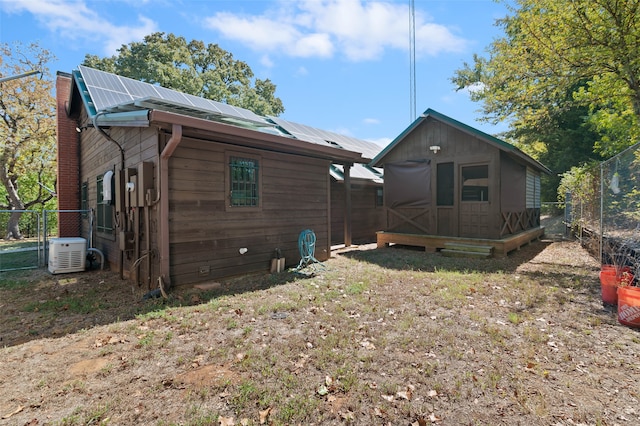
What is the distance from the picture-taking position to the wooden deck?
7988 mm

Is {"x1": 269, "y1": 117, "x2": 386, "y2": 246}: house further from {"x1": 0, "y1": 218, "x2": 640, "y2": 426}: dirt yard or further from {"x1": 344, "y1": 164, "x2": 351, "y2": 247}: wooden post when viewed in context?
{"x1": 0, "y1": 218, "x2": 640, "y2": 426}: dirt yard

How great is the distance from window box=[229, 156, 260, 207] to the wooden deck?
5.27m

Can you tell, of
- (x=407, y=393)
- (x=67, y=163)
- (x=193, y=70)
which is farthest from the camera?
(x=193, y=70)

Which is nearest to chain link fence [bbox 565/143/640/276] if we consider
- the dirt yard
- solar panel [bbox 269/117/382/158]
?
the dirt yard

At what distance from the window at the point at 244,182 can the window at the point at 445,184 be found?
581 centimetres

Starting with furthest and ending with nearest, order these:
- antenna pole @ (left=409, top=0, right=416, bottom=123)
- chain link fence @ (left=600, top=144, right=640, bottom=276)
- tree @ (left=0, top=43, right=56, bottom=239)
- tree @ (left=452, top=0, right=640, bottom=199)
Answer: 1. antenna pole @ (left=409, top=0, right=416, bottom=123)
2. tree @ (left=0, top=43, right=56, bottom=239)
3. tree @ (left=452, top=0, right=640, bottom=199)
4. chain link fence @ (left=600, top=144, right=640, bottom=276)

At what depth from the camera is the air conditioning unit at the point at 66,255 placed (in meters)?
6.74

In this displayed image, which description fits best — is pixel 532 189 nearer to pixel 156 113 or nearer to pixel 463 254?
pixel 463 254

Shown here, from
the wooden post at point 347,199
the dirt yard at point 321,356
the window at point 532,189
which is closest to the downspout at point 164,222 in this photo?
the dirt yard at point 321,356

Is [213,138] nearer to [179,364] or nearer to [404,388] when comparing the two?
[179,364]

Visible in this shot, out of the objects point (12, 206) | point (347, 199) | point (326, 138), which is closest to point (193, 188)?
point (347, 199)

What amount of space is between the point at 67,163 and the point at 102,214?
3.35 m

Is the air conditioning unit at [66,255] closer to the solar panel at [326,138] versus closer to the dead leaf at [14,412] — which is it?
the dead leaf at [14,412]

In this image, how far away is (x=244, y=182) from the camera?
6062 mm
